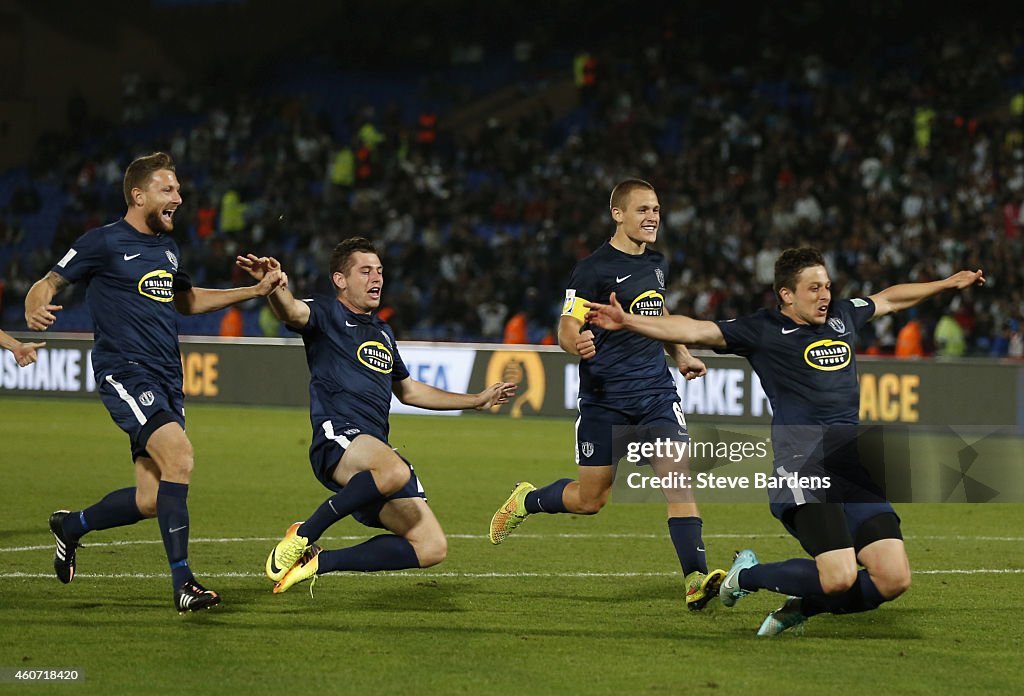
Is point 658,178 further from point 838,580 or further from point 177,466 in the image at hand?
point 838,580

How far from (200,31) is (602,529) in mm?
30184

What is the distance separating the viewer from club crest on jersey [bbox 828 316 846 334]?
7039mm

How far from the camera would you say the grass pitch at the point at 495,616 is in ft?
20.1

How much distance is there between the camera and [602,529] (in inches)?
451

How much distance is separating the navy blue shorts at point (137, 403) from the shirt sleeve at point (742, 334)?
2.82m

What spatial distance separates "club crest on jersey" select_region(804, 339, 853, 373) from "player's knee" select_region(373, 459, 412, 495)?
208 centimetres

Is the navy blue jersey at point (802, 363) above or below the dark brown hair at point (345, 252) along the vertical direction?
below

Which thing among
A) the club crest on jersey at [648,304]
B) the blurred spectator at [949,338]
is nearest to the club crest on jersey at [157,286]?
the club crest on jersey at [648,304]

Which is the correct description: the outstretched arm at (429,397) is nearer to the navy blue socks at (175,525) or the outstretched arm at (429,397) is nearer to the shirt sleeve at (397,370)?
the shirt sleeve at (397,370)

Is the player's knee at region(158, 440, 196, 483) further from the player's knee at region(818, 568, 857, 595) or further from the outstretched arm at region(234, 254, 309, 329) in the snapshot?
the player's knee at region(818, 568, 857, 595)

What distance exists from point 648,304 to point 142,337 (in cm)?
274

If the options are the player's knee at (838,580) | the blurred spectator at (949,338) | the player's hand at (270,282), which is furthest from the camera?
the blurred spectator at (949,338)

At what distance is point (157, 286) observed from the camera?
7.82 meters

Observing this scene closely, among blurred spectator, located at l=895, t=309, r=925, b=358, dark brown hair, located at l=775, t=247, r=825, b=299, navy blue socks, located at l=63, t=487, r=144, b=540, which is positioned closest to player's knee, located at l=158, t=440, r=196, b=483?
navy blue socks, located at l=63, t=487, r=144, b=540
